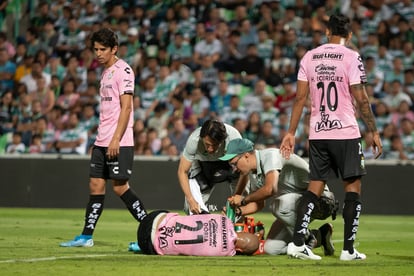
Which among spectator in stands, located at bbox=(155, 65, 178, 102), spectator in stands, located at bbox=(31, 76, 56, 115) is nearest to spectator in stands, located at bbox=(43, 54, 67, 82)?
spectator in stands, located at bbox=(31, 76, 56, 115)

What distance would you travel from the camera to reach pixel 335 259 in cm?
922

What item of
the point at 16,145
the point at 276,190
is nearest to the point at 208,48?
the point at 16,145

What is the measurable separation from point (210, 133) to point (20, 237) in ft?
10.6

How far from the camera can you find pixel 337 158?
9.00 m

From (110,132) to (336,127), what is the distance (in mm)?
2574

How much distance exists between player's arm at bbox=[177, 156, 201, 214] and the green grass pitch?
2.72 feet

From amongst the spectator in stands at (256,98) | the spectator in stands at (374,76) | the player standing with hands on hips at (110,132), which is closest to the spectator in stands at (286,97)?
the spectator in stands at (256,98)

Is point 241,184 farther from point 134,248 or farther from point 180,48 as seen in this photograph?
point 180,48

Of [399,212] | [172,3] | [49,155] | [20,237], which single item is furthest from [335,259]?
[172,3]

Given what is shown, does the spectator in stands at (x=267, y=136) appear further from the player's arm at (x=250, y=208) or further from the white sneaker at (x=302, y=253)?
the white sneaker at (x=302, y=253)

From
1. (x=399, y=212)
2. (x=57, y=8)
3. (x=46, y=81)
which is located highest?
(x=57, y=8)

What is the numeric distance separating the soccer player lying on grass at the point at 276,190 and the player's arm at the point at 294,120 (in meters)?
0.38

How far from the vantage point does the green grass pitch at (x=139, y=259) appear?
8.02m

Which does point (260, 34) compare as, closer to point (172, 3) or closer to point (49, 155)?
point (172, 3)
